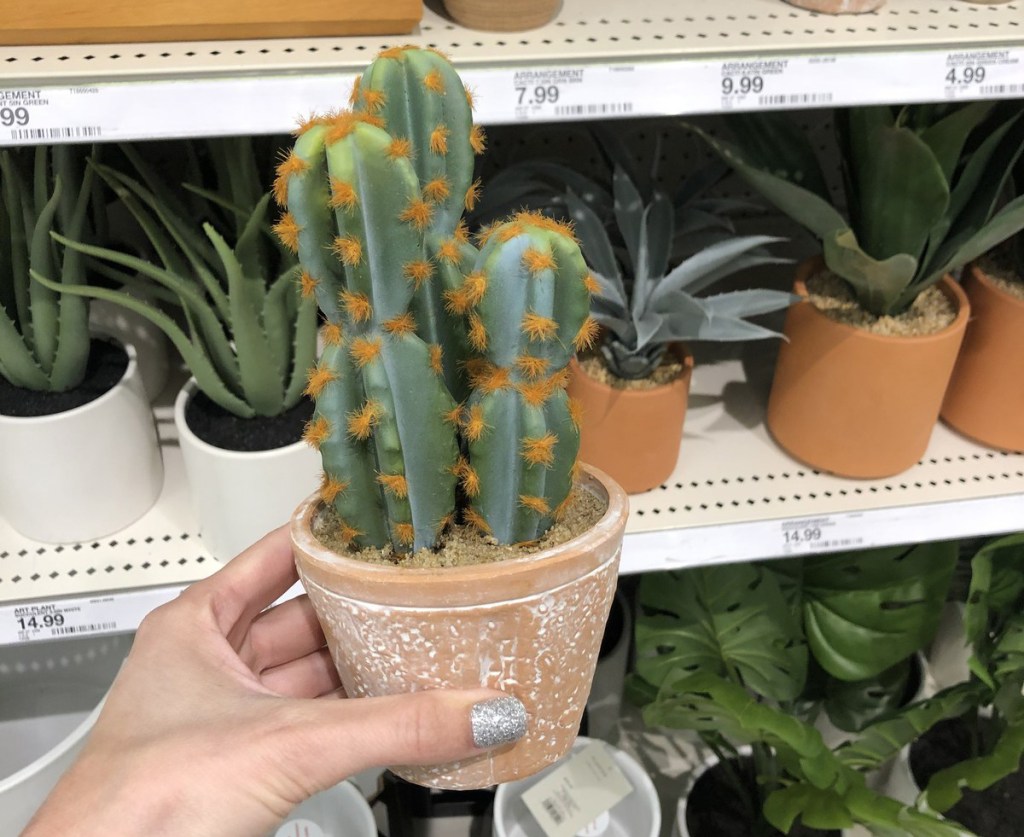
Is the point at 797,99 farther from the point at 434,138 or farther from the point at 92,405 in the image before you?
the point at 92,405

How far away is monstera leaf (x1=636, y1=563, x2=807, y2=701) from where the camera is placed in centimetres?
96

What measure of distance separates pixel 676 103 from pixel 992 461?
0.51 metres

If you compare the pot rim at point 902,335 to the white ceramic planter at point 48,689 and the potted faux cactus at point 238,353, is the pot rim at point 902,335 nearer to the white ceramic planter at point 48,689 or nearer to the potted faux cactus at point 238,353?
the potted faux cactus at point 238,353

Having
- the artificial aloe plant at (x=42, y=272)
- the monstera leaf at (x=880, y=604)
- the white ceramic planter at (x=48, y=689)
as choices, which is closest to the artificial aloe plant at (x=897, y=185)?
the monstera leaf at (x=880, y=604)

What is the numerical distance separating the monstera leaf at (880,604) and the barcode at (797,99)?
505 mm

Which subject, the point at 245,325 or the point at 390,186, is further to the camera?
the point at 245,325

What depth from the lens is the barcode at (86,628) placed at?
72cm

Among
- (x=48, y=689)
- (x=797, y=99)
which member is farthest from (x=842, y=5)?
(x=48, y=689)

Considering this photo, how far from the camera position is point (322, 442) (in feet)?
1.47

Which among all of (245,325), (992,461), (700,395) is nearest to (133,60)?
(245,325)

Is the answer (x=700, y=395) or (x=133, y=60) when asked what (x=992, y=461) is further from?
(x=133, y=60)

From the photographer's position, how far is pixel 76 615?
0.72 metres

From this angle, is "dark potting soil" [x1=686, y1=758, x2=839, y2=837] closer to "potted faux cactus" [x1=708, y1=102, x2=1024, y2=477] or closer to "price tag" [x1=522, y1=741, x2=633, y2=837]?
"price tag" [x1=522, y1=741, x2=633, y2=837]

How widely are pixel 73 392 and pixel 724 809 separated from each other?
79 cm
